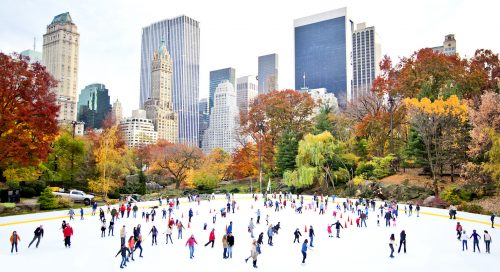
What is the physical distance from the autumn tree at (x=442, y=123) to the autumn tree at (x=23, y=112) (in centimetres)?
3490

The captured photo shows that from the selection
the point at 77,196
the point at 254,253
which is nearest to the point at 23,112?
the point at 77,196

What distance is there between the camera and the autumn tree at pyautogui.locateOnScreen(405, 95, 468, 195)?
4034 centimetres

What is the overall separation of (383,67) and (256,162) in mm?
25371

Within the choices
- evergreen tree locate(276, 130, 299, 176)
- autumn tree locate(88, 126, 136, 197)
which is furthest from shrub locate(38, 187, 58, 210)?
evergreen tree locate(276, 130, 299, 176)

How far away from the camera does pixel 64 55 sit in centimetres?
19038

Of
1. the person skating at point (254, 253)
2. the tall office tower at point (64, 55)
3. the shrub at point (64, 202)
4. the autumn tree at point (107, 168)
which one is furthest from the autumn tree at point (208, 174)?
the tall office tower at point (64, 55)

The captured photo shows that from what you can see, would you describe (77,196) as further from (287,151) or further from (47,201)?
(287,151)

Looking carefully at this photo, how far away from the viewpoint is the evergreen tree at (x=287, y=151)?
5869cm

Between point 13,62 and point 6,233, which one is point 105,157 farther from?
point 6,233

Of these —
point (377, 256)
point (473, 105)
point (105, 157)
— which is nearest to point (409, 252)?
point (377, 256)

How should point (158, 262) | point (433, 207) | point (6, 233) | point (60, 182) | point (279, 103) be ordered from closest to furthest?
1. point (158, 262)
2. point (6, 233)
3. point (433, 207)
4. point (60, 182)
5. point (279, 103)

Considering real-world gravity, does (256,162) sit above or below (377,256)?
above

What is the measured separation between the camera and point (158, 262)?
1680cm

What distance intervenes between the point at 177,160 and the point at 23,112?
35.2m
